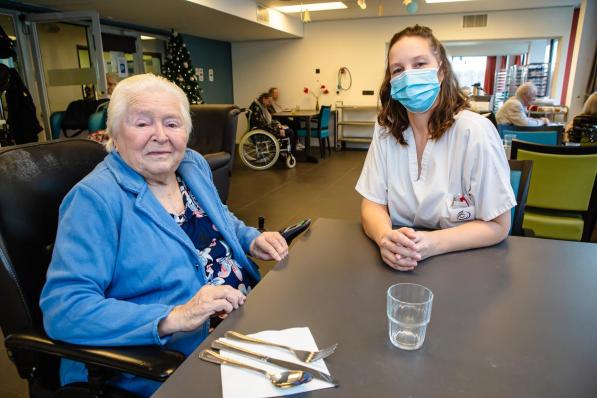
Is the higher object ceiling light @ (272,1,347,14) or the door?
ceiling light @ (272,1,347,14)

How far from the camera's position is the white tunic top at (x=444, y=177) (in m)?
1.23

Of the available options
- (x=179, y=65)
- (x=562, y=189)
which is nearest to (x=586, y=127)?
(x=562, y=189)

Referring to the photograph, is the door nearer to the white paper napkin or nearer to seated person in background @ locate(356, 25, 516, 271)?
seated person in background @ locate(356, 25, 516, 271)

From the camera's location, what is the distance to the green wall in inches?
332

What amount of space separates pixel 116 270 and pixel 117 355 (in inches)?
10.5

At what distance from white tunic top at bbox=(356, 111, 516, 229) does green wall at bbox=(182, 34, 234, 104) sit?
25.6 ft

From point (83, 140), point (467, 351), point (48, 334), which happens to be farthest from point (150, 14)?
point (467, 351)

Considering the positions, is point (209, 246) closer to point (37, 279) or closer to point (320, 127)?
point (37, 279)

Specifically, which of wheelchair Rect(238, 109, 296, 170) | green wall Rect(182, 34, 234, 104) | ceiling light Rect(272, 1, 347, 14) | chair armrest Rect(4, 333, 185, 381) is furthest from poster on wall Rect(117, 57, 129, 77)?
chair armrest Rect(4, 333, 185, 381)

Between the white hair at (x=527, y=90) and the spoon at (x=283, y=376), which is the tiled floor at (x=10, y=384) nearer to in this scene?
the spoon at (x=283, y=376)

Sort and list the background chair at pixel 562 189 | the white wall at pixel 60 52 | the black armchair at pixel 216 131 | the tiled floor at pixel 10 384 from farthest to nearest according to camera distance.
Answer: the white wall at pixel 60 52
the black armchair at pixel 216 131
the background chair at pixel 562 189
the tiled floor at pixel 10 384

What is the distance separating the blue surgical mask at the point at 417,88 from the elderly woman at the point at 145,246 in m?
0.64

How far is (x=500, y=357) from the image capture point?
69cm

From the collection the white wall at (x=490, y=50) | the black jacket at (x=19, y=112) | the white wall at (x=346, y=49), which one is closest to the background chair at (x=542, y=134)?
the white wall at (x=346, y=49)
